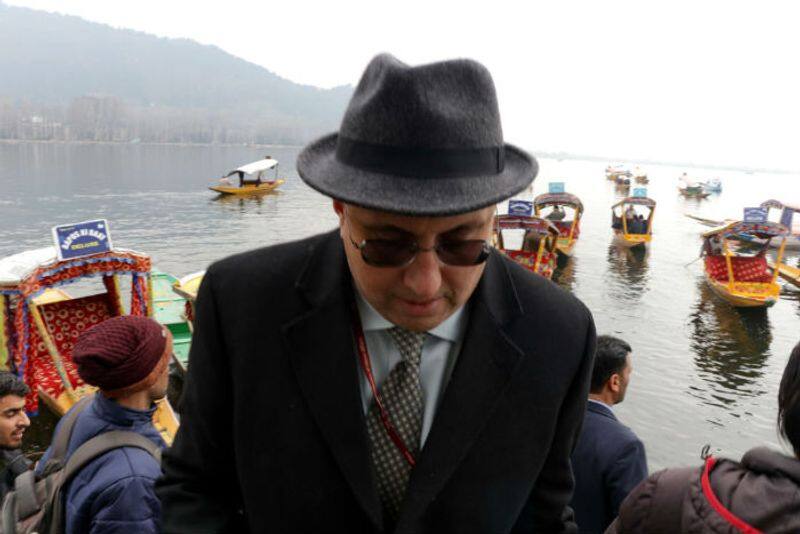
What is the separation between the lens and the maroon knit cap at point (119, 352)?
2543mm

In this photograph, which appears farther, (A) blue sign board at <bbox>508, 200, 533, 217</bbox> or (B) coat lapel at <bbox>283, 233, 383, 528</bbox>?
(A) blue sign board at <bbox>508, 200, 533, 217</bbox>

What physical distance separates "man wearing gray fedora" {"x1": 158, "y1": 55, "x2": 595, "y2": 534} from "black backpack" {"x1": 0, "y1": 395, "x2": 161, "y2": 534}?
0.91 metres

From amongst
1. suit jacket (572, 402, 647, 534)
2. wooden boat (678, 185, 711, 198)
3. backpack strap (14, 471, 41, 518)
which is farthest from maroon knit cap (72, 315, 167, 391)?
wooden boat (678, 185, 711, 198)

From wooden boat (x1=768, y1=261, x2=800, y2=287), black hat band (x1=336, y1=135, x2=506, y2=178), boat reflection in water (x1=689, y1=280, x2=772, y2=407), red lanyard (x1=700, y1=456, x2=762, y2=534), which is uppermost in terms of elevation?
Answer: black hat band (x1=336, y1=135, x2=506, y2=178)

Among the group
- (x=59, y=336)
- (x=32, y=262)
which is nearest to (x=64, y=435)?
(x=32, y=262)

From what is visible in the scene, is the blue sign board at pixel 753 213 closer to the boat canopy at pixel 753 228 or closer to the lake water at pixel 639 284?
the boat canopy at pixel 753 228

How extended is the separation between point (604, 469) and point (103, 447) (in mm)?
2447

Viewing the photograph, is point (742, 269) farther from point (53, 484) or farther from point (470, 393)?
point (53, 484)

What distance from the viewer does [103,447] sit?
7.57 ft

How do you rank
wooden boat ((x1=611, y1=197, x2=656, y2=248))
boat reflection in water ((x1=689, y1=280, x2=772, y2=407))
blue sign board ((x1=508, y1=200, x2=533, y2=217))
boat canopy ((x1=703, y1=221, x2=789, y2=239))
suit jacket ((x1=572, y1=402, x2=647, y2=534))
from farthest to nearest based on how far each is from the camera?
wooden boat ((x1=611, y1=197, x2=656, y2=248)), blue sign board ((x1=508, y1=200, x2=533, y2=217)), boat canopy ((x1=703, y1=221, x2=789, y2=239)), boat reflection in water ((x1=689, y1=280, x2=772, y2=407)), suit jacket ((x1=572, y1=402, x2=647, y2=534))

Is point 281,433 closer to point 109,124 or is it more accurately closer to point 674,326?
point 674,326

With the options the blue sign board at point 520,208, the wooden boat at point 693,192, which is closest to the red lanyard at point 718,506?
the blue sign board at point 520,208

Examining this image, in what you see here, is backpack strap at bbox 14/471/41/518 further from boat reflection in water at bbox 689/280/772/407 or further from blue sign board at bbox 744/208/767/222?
blue sign board at bbox 744/208/767/222

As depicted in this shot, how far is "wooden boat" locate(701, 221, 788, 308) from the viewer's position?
661 inches
